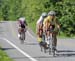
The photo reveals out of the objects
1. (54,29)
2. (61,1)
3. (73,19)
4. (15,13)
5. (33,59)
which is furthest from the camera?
(15,13)

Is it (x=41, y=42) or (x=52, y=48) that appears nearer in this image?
(x=52, y=48)

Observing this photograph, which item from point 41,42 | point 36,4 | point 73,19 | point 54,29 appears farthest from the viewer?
point 36,4

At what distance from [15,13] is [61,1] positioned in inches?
3445

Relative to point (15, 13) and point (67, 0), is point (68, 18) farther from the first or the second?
point (15, 13)

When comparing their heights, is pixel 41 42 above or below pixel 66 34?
above

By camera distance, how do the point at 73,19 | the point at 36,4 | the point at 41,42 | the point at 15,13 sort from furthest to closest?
1. the point at 15,13
2. the point at 36,4
3. the point at 73,19
4. the point at 41,42

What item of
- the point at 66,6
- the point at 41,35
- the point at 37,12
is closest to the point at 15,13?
the point at 37,12

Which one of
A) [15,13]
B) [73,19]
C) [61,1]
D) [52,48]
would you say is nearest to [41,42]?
[52,48]

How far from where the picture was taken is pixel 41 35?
22.9m

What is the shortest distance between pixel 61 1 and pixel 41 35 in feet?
83.7

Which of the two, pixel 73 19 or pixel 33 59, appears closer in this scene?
pixel 33 59

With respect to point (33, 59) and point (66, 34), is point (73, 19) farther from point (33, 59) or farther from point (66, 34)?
point (33, 59)

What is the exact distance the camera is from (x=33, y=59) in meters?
17.9

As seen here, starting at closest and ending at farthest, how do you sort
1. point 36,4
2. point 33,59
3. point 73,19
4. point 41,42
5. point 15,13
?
point 33,59, point 41,42, point 73,19, point 36,4, point 15,13
